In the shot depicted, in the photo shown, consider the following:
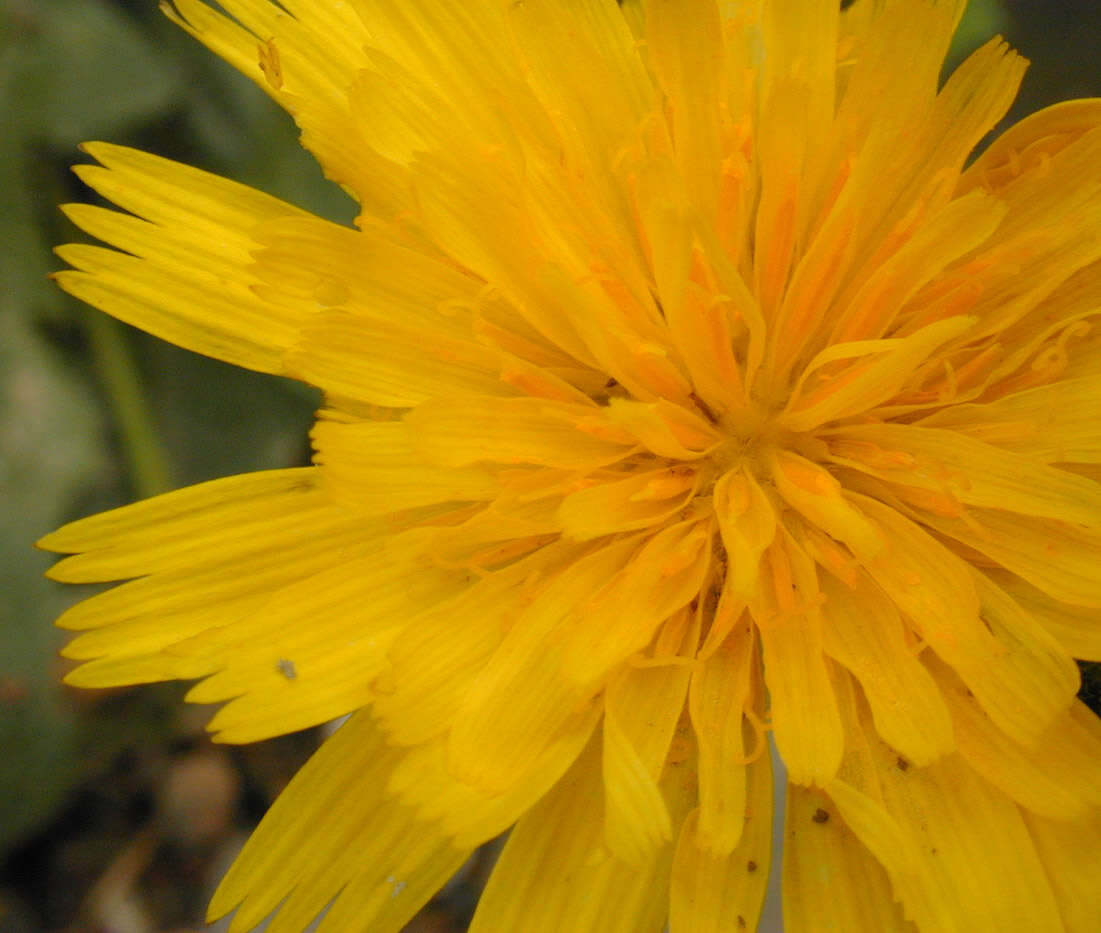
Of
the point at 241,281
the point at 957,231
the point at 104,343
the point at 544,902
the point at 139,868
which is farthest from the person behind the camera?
the point at 139,868

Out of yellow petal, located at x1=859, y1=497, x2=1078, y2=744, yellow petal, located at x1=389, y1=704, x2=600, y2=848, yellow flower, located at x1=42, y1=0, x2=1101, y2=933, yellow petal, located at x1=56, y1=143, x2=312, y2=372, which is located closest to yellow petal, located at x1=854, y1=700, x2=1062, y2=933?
yellow flower, located at x1=42, y1=0, x2=1101, y2=933

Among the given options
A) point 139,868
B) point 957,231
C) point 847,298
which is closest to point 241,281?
point 847,298

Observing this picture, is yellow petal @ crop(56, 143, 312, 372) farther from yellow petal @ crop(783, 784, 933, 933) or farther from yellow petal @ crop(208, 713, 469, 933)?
yellow petal @ crop(783, 784, 933, 933)

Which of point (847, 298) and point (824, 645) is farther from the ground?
point (847, 298)

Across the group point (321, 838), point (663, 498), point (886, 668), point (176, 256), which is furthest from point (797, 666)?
point (176, 256)

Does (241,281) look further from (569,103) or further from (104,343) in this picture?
(104,343)

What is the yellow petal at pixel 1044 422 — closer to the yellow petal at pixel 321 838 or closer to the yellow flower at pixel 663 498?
the yellow flower at pixel 663 498

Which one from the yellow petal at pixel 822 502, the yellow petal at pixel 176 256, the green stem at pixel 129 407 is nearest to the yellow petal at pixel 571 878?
the yellow petal at pixel 822 502
